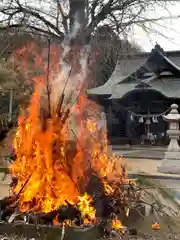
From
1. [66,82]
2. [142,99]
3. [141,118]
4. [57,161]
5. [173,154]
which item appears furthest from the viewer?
[142,99]

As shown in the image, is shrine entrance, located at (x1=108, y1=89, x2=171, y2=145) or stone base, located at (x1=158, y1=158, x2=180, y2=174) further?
shrine entrance, located at (x1=108, y1=89, x2=171, y2=145)

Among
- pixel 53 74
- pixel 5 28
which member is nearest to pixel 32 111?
pixel 53 74

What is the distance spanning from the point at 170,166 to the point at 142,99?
38.2 feet

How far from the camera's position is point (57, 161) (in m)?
5.10

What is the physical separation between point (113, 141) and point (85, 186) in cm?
1967

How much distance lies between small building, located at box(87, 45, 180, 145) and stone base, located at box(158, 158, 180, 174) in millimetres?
9867

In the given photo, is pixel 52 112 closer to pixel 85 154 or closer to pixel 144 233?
pixel 85 154

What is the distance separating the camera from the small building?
23.7 m

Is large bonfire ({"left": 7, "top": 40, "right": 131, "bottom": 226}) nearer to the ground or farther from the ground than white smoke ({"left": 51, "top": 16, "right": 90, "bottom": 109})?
nearer to the ground

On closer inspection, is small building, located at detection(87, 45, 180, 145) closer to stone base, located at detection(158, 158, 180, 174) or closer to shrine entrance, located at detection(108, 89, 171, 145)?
shrine entrance, located at detection(108, 89, 171, 145)

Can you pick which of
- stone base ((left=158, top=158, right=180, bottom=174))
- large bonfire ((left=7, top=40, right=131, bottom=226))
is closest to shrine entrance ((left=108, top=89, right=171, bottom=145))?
stone base ((left=158, top=158, right=180, bottom=174))

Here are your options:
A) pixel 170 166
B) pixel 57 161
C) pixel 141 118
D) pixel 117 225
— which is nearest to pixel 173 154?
pixel 170 166

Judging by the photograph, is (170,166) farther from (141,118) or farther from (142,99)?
(142,99)

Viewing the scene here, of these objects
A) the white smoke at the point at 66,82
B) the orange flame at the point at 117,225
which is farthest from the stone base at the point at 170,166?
the orange flame at the point at 117,225
